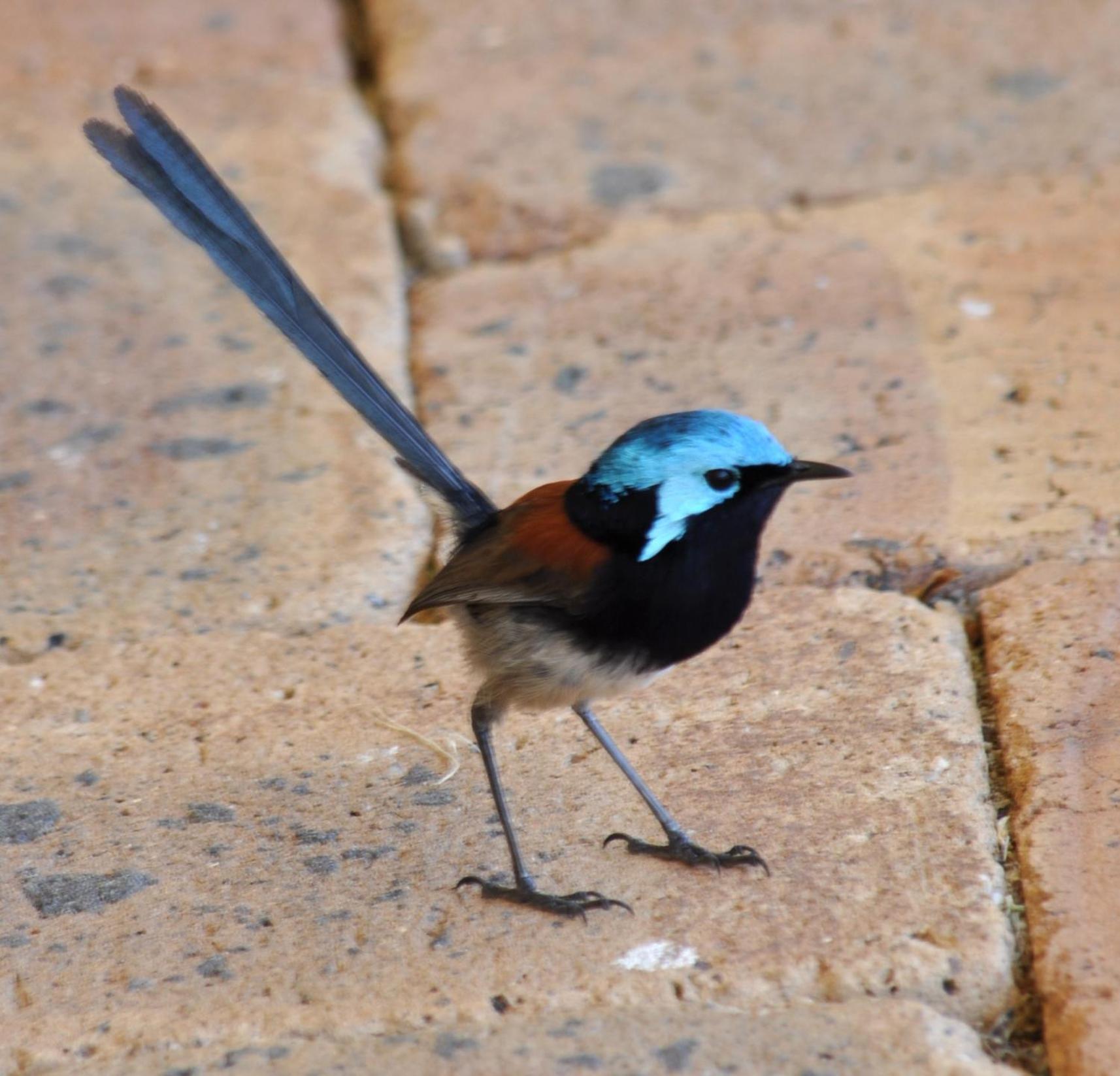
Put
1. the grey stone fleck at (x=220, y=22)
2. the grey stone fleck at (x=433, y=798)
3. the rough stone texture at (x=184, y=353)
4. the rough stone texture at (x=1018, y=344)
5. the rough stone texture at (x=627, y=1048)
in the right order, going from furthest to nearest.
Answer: the grey stone fleck at (x=220, y=22) < the rough stone texture at (x=184, y=353) < the rough stone texture at (x=1018, y=344) < the grey stone fleck at (x=433, y=798) < the rough stone texture at (x=627, y=1048)

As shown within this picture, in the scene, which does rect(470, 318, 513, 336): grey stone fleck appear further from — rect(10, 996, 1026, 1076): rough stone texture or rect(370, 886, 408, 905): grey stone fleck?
rect(10, 996, 1026, 1076): rough stone texture

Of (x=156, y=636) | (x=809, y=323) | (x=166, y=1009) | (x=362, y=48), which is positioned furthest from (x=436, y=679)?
(x=362, y=48)

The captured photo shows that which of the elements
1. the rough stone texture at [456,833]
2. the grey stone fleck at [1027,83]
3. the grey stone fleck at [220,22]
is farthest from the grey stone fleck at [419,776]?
the grey stone fleck at [220,22]

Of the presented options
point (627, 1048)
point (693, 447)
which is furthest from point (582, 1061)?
point (693, 447)

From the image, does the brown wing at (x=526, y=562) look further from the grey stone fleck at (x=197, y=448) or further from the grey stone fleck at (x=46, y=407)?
the grey stone fleck at (x=46, y=407)

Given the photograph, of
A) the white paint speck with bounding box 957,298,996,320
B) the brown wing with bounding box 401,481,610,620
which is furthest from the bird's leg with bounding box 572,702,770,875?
the white paint speck with bounding box 957,298,996,320

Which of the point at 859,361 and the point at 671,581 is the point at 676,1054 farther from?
the point at 859,361

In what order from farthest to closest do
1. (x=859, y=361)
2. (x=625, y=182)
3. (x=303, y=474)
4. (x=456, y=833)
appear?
(x=625, y=182) < (x=859, y=361) < (x=303, y=474) < (x=456, y=833)
